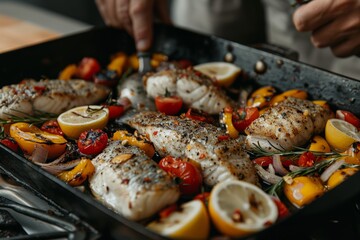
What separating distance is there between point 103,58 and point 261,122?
165cm

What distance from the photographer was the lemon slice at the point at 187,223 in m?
1.82

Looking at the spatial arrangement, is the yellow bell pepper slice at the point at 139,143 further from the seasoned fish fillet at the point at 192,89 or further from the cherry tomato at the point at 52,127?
the seasoned fish fillet at the point at 192,89

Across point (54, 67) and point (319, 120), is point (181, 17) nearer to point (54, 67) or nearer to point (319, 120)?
point (54, 67)

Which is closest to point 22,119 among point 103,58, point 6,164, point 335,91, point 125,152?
point 6,164

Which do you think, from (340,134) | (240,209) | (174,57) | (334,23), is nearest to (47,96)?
(174,57)

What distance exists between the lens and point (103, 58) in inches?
151

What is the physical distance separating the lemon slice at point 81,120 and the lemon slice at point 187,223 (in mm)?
867

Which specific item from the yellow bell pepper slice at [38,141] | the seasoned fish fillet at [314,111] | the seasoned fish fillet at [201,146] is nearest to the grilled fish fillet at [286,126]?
the seasoned fish fillet at [314,111]

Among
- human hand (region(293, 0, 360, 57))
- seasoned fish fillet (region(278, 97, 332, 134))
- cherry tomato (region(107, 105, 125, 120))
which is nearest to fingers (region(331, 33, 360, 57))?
human hand (region(293, 0, 360, 57))

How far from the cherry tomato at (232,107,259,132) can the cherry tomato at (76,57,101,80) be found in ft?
3.77

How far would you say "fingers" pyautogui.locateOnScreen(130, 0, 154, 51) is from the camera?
3641 millimetres

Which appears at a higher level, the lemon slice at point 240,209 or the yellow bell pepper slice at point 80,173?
the lemon slice at point 240,209

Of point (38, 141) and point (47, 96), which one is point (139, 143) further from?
point (47, 96)

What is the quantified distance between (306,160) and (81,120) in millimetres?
1181
